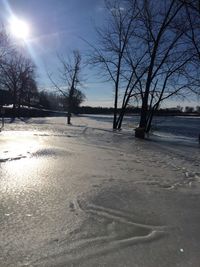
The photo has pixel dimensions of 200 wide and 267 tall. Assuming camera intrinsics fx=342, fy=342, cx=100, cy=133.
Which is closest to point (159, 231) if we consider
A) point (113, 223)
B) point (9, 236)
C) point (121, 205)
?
point (113, 223)

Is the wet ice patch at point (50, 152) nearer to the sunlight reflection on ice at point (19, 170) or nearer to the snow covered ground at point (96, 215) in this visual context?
the sunlight reflection on ice at point (19, 170)

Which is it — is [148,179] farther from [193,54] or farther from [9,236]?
[193,54]

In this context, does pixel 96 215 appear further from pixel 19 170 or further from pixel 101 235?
pixel 19 170

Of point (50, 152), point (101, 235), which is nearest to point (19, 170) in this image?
point (50, 152)

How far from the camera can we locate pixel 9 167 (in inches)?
263

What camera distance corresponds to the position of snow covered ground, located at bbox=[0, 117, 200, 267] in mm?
3248

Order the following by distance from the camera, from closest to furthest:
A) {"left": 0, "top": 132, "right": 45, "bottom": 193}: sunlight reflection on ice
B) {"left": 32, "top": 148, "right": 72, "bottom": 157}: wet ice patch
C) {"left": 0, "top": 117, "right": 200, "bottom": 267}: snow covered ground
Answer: {"left": 0, "top": 117, "right": 200, "bottom": 267}: snow covered ground
{"left": 0, "top": 132, "right": 45, "bottom": 193}: sunlight reflection on ice
{"left": 32, "top": 148, "right": 72, "bottom": 157}: wet ice patch

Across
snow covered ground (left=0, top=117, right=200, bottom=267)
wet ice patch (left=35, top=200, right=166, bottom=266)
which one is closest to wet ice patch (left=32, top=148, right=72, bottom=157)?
snow covered ground (left=0, top=117, right=200, bottom=267)

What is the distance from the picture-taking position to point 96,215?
4.29m

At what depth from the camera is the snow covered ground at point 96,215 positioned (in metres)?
3.25

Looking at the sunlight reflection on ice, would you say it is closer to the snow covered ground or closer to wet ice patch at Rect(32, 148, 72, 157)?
the snow covered ground

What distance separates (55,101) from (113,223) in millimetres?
112599

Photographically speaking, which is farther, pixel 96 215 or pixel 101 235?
pixel 96 215

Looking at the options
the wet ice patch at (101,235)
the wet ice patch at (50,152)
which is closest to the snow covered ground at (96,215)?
the wet ice patch at (101,235)
